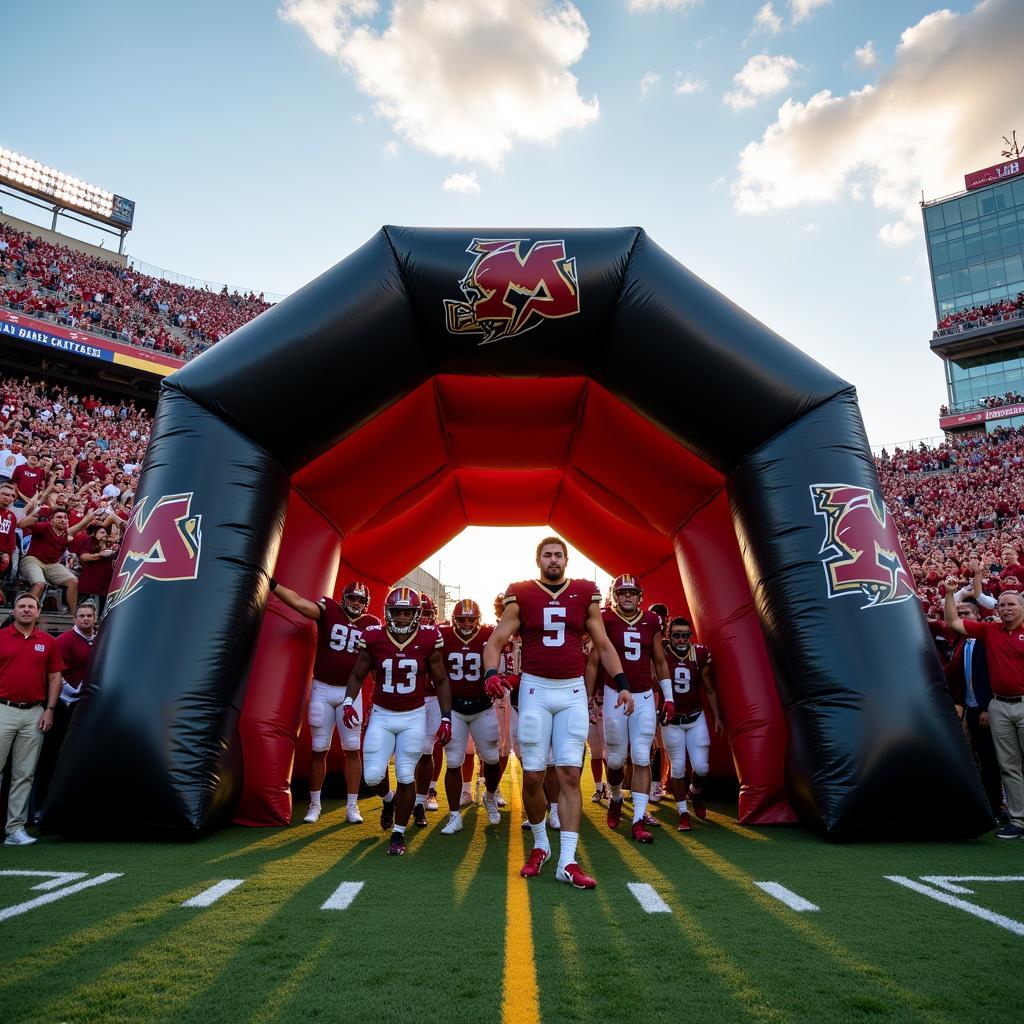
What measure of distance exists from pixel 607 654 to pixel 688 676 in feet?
7.54

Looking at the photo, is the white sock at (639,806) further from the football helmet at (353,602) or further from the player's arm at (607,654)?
the football helmet at (353,602)

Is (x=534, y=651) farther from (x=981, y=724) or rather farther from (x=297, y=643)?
(x=981, y=724)

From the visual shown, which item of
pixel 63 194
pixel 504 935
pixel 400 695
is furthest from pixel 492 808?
pixel 63 194

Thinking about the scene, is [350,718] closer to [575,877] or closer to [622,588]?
[575,877]

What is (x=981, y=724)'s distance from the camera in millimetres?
6023

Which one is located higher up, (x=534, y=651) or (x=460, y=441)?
(x=460, y=441)

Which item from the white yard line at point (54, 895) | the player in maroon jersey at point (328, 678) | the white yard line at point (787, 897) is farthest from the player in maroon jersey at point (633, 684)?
the white yard line at point (54, 895)

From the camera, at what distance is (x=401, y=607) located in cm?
569

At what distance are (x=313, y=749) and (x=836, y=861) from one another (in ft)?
14.7

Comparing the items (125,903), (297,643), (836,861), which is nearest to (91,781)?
(125,903)

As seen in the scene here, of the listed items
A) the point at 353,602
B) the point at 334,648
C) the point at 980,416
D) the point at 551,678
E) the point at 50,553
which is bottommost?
the point at 551,678

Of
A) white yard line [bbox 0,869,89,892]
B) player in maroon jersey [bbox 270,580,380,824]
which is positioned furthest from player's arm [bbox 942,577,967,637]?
white yard line [bbox 0,869,89,892]

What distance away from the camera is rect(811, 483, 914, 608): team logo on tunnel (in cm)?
536

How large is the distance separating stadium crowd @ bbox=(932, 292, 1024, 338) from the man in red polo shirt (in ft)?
138
